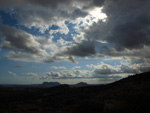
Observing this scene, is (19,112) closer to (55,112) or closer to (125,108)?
(55,112)

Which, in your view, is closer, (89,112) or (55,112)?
(89,112)

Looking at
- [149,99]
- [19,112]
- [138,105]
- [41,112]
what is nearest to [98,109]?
[138,105]

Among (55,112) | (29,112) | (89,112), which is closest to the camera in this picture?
(89,112)

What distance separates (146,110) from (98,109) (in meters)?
7.53

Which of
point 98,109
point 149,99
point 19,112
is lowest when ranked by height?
point 19,112

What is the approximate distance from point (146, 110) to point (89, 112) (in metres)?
8.75

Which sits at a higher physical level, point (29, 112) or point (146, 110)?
point (146, 110)

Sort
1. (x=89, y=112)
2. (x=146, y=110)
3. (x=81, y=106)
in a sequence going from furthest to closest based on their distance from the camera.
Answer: (x=81, y=106)
(x=89, y=112)
(x=146, y=110)

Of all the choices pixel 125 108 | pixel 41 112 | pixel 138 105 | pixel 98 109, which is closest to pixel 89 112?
pixel 98 109

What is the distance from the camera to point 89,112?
23734 millimetres

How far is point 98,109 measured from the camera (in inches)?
960

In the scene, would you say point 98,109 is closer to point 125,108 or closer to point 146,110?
point 125,108

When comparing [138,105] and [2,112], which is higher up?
[138,105]

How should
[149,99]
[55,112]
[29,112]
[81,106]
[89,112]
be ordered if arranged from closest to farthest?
[149,99] → [89,112] → [81,106] → [55,112] → [29,112]
